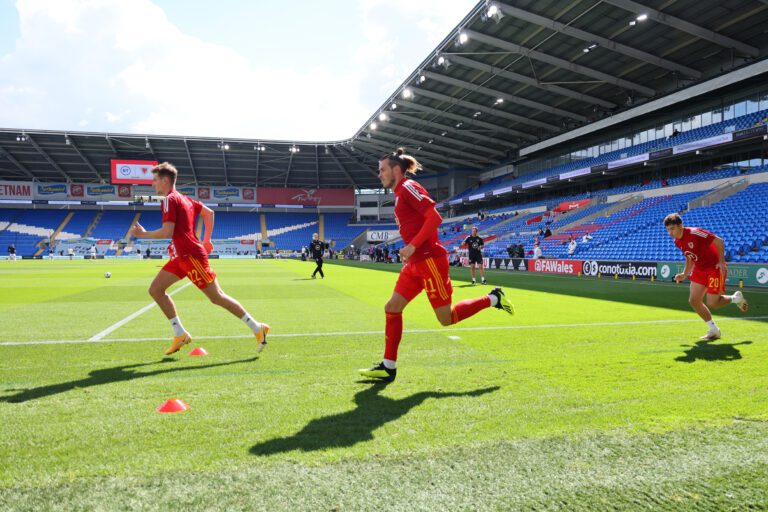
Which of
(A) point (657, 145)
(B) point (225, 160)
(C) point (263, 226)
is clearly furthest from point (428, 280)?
(C) point (263, 226)

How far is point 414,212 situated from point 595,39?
84.0 feet

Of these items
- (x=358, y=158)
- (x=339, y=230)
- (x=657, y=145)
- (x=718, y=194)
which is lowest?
(x=718, y=194)

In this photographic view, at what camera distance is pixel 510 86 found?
33656 mm

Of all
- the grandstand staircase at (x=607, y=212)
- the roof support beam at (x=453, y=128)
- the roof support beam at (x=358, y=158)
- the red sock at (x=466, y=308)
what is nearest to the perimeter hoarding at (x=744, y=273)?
the red sock at (x=466, y=308)

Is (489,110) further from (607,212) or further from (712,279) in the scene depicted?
(712,279)

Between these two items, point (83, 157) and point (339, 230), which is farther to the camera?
point (339, 230)

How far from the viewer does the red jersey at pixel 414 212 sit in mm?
4332

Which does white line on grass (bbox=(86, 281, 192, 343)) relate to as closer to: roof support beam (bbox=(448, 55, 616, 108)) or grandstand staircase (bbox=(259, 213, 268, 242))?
roof support beam (bbox=(448, 55, 616, 108))

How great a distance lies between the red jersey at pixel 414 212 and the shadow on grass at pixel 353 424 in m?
1.26

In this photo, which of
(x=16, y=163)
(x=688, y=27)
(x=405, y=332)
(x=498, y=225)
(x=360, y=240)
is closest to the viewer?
(x=405, y=332)

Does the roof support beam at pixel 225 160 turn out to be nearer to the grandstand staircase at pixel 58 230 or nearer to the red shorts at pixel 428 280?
the grandstand staircase at pixel 58 230

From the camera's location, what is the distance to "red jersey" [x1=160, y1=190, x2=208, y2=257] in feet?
17.3

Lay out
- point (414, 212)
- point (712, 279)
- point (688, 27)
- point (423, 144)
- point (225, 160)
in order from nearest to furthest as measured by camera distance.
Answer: point (414, 212) < point (712, 279) < point (688, 27) < point (423, 144) < point (225, 160)

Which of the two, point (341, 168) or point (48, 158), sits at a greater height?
point (341, 168)
